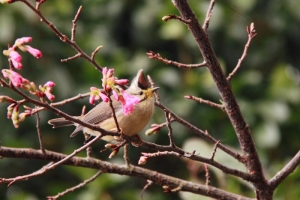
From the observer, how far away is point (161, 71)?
17.0 feet

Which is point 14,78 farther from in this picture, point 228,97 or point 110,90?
point 228,97

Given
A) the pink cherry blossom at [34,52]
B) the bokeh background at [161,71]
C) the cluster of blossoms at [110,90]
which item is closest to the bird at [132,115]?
the cluster of blossoms at [110,90]

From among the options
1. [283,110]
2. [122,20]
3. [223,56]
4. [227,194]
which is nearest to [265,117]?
[283,110]

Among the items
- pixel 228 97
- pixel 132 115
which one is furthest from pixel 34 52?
pixel 132 115

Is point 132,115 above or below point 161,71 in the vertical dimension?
above

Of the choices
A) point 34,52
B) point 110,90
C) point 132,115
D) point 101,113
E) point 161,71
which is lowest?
point 161,71

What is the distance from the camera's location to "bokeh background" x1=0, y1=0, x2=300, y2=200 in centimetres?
495

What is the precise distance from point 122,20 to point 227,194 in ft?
12.5

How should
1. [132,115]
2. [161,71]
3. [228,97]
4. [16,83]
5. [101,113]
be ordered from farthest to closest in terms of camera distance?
[161,71]
[101,113]
[132,115]
[228,97]
[16,83]

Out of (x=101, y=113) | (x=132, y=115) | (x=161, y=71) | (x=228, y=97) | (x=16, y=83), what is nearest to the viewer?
(x=16, y=83)

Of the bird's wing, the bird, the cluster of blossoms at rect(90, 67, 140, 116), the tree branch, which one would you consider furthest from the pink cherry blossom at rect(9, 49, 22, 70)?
the bird's wing

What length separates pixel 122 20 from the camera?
5906mm

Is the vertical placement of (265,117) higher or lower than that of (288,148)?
higher

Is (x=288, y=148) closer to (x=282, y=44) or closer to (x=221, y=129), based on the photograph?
(x=221, y=129)
